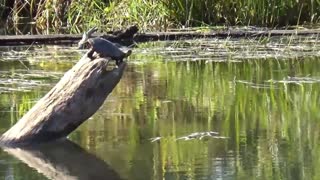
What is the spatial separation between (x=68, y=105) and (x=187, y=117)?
968 millimetres

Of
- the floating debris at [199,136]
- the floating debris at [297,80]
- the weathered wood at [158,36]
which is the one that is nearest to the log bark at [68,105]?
the floating debris at [199,136]

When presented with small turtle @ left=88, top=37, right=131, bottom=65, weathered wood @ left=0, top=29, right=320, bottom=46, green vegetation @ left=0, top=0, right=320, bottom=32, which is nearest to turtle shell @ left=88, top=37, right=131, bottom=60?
small turtle @ left=88, top=37, right=131, bottom=65

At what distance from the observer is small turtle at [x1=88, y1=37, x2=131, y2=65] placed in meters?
4.73

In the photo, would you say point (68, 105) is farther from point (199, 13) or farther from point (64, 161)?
point (199, 13)

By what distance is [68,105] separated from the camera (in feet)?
15.4

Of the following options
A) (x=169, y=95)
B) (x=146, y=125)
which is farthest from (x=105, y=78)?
(x=169, y=95)

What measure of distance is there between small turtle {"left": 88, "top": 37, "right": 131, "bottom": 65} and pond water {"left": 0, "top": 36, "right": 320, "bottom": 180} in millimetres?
435

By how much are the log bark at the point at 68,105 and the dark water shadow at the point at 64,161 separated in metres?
0.08

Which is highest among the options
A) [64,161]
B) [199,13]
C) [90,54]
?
[90,54]

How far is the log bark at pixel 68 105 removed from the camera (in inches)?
185

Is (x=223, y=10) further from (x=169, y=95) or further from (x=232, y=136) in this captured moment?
(x=232, y=136)

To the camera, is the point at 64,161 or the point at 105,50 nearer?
the point at 64,161

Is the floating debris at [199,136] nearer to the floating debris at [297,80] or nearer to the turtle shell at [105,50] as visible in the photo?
the turtle shell at [105,50]

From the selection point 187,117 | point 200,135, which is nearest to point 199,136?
point 200,135
